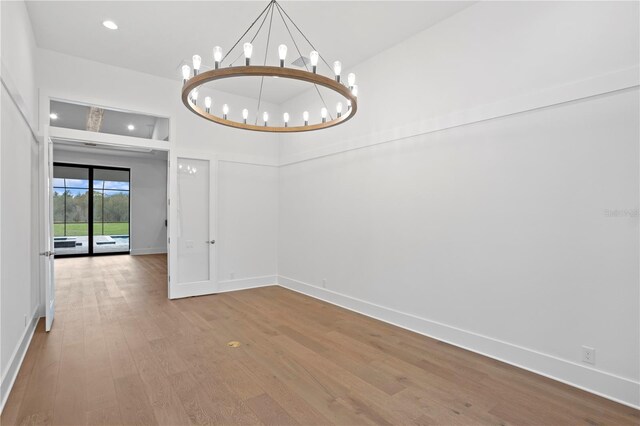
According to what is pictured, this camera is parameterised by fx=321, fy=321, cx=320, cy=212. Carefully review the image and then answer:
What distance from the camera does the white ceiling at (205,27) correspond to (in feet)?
11.3

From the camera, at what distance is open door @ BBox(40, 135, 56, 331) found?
387cm

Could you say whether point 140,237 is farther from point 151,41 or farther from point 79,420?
point 79,420

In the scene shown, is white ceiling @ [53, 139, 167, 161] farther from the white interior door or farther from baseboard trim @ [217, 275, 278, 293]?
Answer: baseboard trim @ [217, 275, 278, 293]

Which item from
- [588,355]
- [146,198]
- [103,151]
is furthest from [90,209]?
[588,355]

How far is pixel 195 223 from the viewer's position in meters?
5.57

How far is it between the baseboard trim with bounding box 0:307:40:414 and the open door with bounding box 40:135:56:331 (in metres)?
0.27

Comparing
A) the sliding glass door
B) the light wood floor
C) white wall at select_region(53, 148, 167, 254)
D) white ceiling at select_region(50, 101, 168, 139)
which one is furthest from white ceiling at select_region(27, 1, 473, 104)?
the sliding glass door

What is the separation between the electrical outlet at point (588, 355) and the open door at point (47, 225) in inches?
215

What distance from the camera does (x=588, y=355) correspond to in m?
2.60

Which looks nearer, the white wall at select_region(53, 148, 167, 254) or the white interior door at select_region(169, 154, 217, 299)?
the white interior door at select_region(169, 154, 217, 299)

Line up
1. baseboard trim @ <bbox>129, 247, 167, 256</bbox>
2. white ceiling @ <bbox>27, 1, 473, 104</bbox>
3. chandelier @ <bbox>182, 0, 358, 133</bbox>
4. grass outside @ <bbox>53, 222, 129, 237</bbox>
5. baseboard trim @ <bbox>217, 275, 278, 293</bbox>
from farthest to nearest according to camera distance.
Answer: baseboard trim @ <bbox>129, 247, 167, 256</bbox>
grass outside @ <bbox>53, 222, 129, 237</bbox>
baseboard trim @ <bbox>217, 275, 278, 293</bbox>
white ceiling @ <bbox>27, 1, 473, 104</bbox>
chandelier @ <bbox>182, 0, 358, 133</bbox>

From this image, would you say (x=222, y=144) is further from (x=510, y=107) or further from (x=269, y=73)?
(x=510, y=107)

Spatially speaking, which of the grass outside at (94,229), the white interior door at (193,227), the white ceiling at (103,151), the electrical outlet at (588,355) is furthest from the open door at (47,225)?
the grass outside at (94,229)

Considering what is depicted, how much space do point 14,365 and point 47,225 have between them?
183 centimetres
